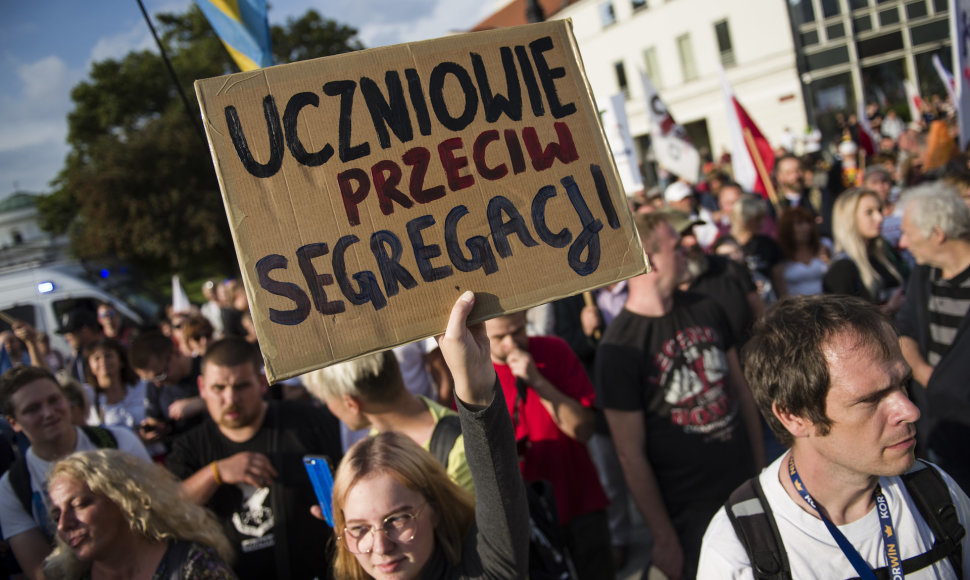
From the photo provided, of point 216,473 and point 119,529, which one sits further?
point 216,473

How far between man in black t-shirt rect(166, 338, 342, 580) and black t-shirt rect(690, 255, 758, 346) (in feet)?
6.62

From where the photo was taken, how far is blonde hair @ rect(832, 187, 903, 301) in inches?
186

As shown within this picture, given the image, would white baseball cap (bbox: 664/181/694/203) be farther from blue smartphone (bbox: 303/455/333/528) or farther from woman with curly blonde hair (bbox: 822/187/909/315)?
blue smartphone (bbox: 303/455/333/528)

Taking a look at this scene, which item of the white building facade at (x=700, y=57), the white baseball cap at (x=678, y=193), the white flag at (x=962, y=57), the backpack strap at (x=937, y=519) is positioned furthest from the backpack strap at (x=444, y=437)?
the white building facade at (x=700, y=57)

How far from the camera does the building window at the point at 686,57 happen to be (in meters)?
31.4

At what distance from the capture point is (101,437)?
344 cm

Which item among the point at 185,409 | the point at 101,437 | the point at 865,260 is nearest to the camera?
the point at 101,437

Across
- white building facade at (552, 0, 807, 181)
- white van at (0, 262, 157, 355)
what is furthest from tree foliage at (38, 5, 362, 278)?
white building facade at (552, 0, 807, 181)

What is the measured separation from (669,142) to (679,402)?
20.8ft

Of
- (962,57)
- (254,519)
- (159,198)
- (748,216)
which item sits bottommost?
(254,519)

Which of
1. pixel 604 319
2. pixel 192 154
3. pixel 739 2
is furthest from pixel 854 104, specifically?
pixel 604 319

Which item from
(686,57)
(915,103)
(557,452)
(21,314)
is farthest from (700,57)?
(557,452)

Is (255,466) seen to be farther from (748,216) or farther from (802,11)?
(802,11)

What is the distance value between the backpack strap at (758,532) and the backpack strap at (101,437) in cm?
291
